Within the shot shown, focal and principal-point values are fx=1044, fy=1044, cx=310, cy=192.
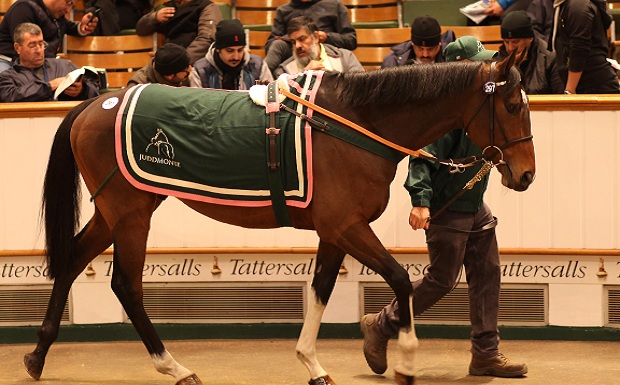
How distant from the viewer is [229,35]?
300 inches

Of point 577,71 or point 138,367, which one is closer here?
point 138,367

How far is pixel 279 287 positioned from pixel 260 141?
1825 millimetres

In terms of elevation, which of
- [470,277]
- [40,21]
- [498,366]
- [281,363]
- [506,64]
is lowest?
[281,363]

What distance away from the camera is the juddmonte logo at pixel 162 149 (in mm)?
5660

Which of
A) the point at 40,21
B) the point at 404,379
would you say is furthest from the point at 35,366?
the point at 40,21

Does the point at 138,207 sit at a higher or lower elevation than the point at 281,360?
higher

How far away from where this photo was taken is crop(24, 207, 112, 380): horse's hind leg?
6.10m

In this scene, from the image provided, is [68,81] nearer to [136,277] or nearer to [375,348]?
[136,277]

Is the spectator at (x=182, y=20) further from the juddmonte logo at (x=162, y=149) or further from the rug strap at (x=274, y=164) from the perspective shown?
the rug strap at (x=274, y=164)

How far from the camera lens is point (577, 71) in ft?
25.3

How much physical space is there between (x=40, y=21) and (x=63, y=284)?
3.68 metres

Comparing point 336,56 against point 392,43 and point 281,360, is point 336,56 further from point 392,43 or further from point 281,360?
point 281,360

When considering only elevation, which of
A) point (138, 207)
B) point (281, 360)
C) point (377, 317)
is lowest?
point (281, 360)

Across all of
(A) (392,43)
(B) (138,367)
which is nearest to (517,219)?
(B) (138,367)
